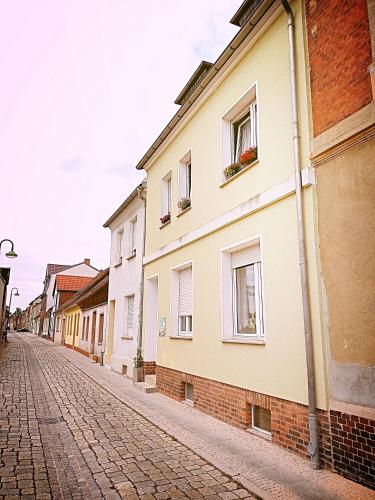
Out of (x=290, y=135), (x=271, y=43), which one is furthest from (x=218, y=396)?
(x=271, y=43)

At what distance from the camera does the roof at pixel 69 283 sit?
41.4m

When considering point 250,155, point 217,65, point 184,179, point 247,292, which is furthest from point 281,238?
point 184,179

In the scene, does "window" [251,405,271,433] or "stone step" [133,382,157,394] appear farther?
"stone step" [133,382,157,394]

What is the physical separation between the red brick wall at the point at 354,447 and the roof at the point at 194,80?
8053 mm

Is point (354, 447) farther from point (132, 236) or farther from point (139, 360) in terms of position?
point (132, 236)

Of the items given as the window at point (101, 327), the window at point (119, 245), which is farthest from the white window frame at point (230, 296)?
the window at point (101, 327)

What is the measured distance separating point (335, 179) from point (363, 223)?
Result: 2.52 ft

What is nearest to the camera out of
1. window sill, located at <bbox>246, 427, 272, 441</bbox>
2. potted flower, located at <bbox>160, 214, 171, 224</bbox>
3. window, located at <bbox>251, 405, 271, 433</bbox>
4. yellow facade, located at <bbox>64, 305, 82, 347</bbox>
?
window sill, located at <bbox>246, 427, 272, 441</bbox>

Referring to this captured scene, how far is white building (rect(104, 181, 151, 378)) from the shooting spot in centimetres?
1230

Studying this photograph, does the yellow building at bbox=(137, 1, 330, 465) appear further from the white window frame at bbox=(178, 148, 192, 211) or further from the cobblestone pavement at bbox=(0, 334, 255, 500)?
the cobblestone pavement at bbox=(0, 334, 255, 500)

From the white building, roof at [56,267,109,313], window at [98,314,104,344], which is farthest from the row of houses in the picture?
roof at [56,267,109,313]

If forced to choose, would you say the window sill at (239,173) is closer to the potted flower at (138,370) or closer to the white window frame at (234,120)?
the white window frame at (234,120)

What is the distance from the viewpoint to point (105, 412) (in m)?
7.44

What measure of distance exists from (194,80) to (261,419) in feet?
27.8
